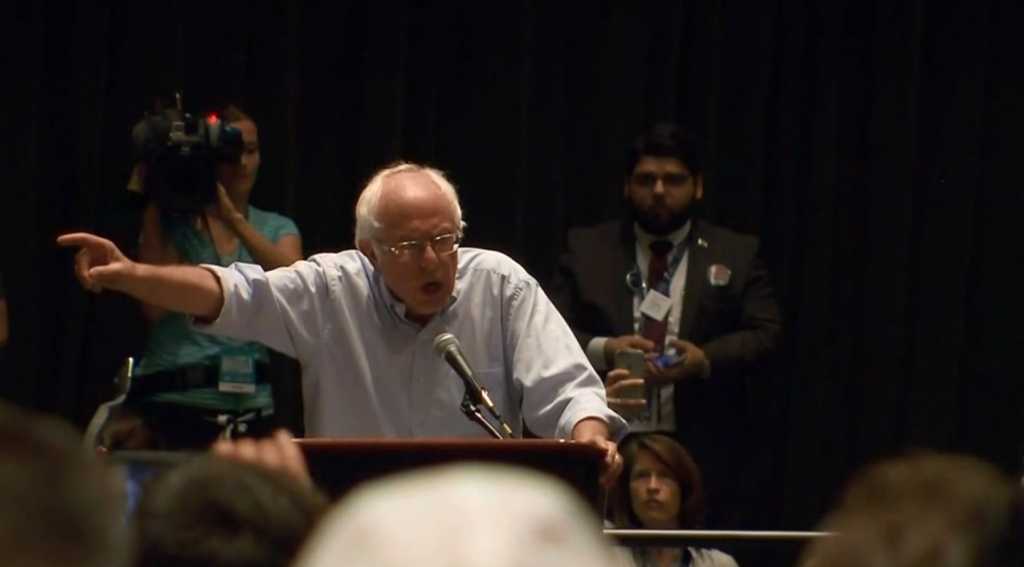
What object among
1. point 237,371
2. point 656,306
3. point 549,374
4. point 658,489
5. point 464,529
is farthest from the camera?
→ point 656,306

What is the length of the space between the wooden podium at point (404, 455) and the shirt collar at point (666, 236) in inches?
76.5

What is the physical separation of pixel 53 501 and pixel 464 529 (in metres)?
0.20

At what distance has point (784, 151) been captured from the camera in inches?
199

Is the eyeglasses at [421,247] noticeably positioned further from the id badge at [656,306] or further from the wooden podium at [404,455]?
the id badge at [656,306]

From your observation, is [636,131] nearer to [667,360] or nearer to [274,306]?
[667,360]

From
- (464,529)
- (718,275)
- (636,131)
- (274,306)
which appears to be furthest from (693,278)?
(464,529)

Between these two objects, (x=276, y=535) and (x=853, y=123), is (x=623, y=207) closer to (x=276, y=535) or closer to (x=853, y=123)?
(x=853, y=123)

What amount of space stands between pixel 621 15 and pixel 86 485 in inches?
165

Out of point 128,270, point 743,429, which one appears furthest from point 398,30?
point 128,270

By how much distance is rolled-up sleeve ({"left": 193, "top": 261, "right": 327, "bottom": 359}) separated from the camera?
3127 mm

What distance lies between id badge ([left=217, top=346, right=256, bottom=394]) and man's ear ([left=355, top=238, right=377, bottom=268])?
56 cm

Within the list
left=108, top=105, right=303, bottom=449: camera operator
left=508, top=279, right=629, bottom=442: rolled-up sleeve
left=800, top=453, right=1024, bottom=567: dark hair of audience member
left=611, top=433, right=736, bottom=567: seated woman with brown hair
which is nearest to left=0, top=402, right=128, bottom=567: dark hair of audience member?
left=800, top=453, right=1024, bottom=567: dark hair of audience member

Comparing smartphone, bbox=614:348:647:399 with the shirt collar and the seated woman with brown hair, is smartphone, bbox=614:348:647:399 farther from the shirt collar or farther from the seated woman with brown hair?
the shirt collar

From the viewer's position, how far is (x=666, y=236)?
4.36 meters
